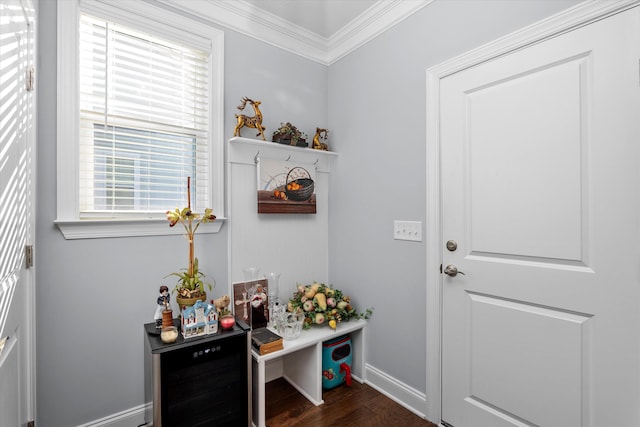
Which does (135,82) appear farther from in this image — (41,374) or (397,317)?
A: (397,317)

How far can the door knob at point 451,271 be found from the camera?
5.71 ft

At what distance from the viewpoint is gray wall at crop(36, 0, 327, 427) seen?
1.55m

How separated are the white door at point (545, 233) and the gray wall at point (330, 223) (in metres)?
0.21

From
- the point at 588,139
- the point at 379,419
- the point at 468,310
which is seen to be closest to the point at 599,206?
the point at 588,139

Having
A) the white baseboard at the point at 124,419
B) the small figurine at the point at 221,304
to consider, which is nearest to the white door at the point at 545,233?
the small figurine at the point at 221,304

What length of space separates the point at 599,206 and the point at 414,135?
3.22 ft

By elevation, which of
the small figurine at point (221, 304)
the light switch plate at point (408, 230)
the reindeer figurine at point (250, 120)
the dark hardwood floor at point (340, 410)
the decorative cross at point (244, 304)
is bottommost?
the dark hardwood floor at point (340, 410)

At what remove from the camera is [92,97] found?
169 centimetres

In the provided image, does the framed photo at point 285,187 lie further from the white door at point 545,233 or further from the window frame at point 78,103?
the white door at point 545,233

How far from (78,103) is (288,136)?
1208 millimetres

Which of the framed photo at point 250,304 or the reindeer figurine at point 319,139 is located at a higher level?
the reindeer figurine at point 319,139

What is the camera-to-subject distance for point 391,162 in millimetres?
2105

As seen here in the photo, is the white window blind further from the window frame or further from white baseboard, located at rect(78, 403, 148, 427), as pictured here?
white baseboard, located at rect(78, 403, 148, 427)

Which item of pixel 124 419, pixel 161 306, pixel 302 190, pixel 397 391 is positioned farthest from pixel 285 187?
pixel 124 419
